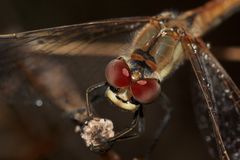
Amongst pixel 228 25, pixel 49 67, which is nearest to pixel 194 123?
pixel 228 25

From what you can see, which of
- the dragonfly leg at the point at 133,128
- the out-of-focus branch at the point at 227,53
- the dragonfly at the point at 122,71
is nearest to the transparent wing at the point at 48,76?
the dragonfly at the point at 122,71

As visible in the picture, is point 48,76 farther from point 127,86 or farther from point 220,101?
point 220,101

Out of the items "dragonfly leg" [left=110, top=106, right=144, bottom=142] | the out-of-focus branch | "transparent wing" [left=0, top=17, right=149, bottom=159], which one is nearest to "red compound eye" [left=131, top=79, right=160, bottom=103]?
"dragonfly leg" [left=110, top=106, right=144, bottom=142]

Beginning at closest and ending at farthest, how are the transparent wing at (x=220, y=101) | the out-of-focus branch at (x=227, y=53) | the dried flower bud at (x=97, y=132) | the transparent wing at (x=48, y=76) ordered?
the dried flower bud at (x=97, y=132), the transparent wing at (x=220, y=101), the transparent wing at (x=48, y=76), the out-of-focus branch at (x=227, y=53)

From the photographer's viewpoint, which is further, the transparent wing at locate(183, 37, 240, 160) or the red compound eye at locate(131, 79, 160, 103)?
the transparent wing at locate(183, 37, 240, 160)

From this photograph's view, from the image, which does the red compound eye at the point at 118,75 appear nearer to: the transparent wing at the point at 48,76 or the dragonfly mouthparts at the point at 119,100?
the dragonfly mouthparts at the point at 119,100

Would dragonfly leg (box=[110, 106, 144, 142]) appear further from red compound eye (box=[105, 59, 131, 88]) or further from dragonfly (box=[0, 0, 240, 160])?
red compound eye (box=[105, 59, 131, 88])

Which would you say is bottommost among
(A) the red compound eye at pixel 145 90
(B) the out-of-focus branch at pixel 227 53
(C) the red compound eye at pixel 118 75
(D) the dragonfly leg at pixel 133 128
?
(D) the dragonfly leg at pixel 133 128
